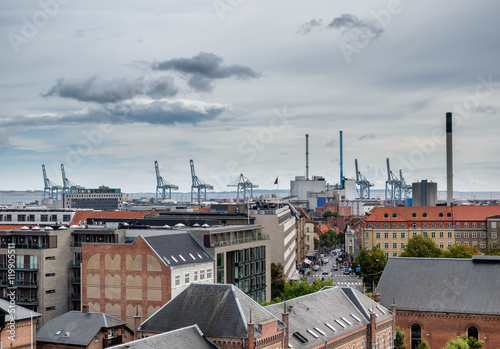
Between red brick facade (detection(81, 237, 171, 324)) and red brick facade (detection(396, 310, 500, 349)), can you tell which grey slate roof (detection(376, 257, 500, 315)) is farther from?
red brick facade (detection(81, 237, 171, 324))

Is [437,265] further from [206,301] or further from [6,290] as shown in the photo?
[6,290]

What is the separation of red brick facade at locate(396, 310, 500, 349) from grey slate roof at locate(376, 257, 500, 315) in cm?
79

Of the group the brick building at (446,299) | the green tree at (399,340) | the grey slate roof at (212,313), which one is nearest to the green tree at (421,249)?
the brick building at (446,299)

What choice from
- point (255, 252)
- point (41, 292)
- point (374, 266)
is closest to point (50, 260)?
point (41, 292)

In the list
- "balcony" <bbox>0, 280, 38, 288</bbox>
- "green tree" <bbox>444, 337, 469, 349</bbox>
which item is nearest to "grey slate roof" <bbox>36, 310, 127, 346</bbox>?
"balcony" <bbox>0, 280, 38, 288</bbox>

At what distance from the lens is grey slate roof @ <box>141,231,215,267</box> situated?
3622 inches

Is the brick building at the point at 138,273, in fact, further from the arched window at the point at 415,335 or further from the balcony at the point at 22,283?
the arched window at the point at 415,335

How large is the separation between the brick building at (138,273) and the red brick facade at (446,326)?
2807 centimetres

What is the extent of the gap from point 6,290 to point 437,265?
62.0 metres

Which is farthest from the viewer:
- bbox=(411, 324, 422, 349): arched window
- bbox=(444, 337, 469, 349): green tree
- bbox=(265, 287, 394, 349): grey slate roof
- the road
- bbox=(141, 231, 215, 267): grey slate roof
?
the road

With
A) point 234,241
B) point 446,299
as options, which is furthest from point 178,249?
point 446,299

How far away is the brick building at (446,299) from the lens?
97.3 m

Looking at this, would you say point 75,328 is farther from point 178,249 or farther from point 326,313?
point 326,313

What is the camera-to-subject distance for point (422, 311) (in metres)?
99.3
